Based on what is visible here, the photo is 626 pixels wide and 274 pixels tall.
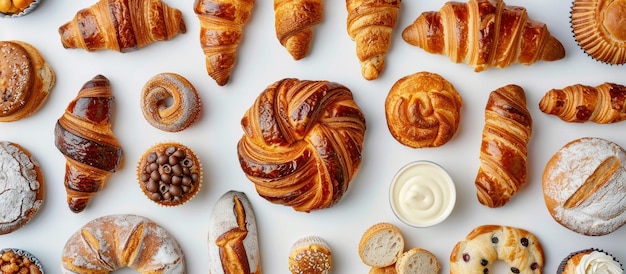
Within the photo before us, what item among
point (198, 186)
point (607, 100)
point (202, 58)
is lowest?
point (198, 186)

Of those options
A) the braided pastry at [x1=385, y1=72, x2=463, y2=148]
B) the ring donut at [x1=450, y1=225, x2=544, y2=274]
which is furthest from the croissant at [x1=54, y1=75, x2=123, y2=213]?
the ring donut at [x1=450, y1=225, x2=544, y2=274]

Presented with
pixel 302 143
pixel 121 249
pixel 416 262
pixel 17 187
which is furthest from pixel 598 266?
pixel 17 187

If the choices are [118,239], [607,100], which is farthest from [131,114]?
[607,100]

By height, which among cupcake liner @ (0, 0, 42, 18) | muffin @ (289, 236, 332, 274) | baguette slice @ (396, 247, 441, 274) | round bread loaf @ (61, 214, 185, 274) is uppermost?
cupcake liner @ (0, 0, 42, 18)

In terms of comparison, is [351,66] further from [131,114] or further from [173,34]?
[131,114]

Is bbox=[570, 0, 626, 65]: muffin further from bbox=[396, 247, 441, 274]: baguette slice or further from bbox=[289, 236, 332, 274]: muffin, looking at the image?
bbox=[289, 236, 332, 274]: muffin
